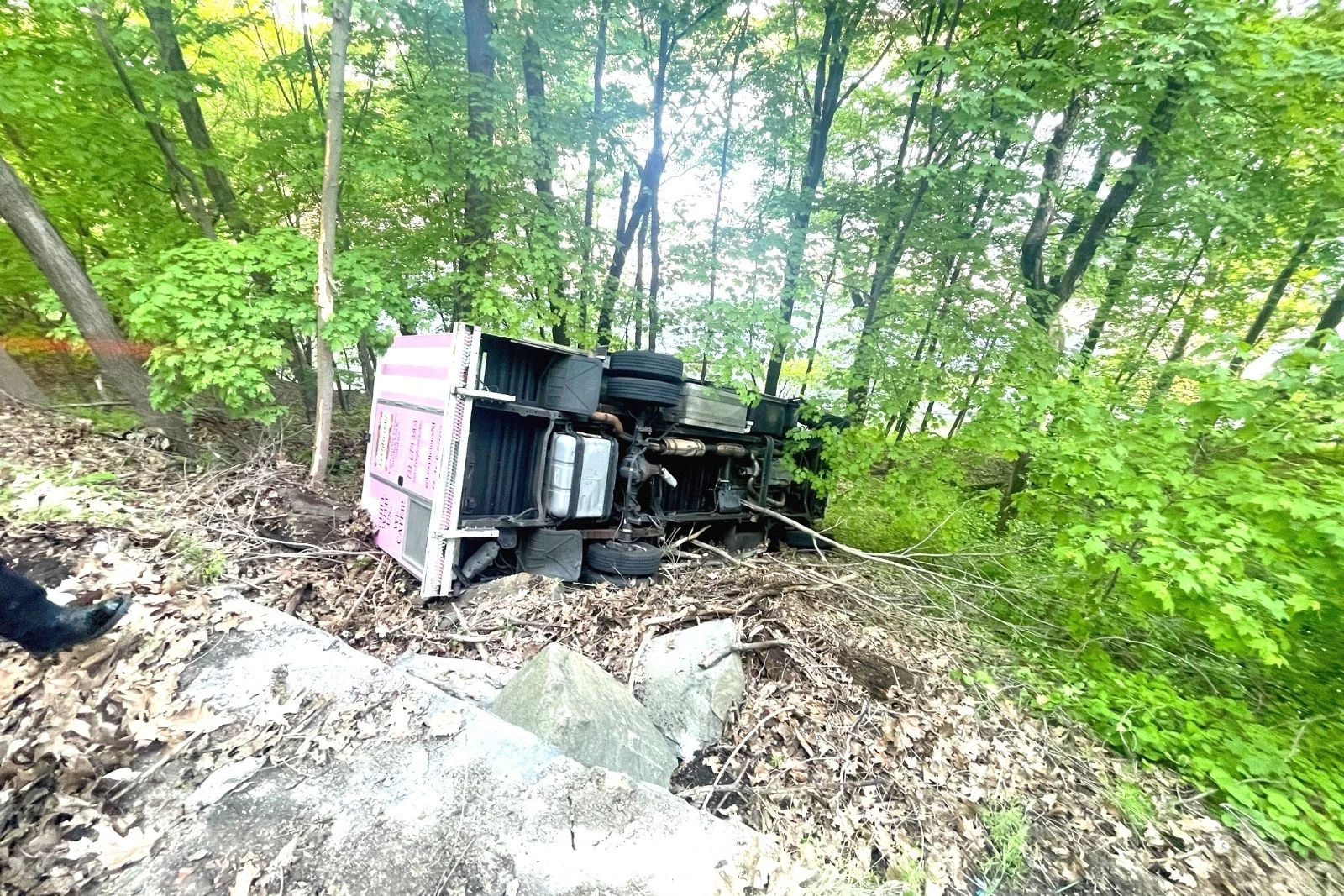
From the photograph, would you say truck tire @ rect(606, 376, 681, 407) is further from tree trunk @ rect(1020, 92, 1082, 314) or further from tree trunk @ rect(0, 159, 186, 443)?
tree trunk @ rect(1020, 92, 1082, 314)

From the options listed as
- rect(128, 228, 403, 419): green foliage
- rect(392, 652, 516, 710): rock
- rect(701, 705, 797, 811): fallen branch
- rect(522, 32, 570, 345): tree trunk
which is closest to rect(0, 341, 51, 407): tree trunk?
rect(128, 228, 403, 419): green foliage

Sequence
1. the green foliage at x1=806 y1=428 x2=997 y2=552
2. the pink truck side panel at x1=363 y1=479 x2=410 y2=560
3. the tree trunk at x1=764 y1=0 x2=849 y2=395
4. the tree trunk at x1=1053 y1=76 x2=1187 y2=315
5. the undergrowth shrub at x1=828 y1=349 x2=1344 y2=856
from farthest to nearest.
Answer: the tree trunk at x1=764 y1=0 x2=849 y2=395 < the green foliage at x1=806 y1=428 x2=997 y2=552 < the tree trunk at x1=1053 y1=76 x2=1187 y2=315 < the pink truck side panel at x1=363 y1=479 x2=410 y2=560 < the undergrowth shrub at x1=828 y1=349 x2=1344 y2=856

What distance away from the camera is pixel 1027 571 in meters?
5.52

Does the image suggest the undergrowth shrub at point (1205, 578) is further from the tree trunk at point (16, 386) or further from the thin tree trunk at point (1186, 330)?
the tree trunk at point (16, 386)

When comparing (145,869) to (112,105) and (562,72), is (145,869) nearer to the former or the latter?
(112,105)

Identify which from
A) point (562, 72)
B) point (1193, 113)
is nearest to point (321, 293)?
point (562, 72)

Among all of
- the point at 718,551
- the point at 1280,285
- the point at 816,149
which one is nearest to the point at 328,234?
the point at 718,551

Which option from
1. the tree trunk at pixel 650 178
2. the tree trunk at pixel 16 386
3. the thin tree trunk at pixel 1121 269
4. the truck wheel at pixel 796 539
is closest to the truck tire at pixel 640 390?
the truck wheel at pixel 796 539

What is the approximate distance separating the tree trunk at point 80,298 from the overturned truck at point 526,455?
2442 millimetres

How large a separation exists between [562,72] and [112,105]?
545 cm

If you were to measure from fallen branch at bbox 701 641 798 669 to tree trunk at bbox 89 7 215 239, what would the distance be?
26.2 ft

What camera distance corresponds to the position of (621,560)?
17.3 feet

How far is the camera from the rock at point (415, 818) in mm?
1785

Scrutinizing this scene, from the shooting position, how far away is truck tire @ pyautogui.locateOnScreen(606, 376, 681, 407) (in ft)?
17.2
